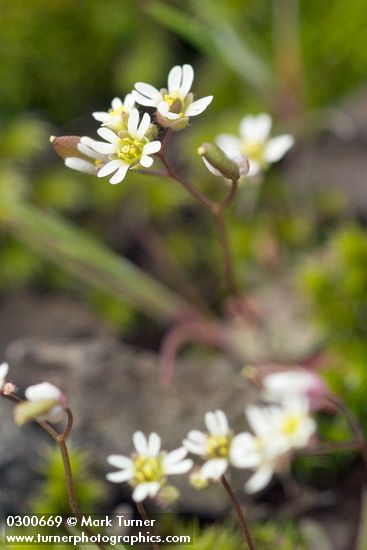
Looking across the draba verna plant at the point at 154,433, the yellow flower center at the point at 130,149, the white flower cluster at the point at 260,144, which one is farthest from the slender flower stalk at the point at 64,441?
the white flower cluster at the point at 260,144

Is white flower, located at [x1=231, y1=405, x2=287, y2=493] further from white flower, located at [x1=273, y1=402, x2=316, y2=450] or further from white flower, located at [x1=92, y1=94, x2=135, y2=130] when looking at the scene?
white flower, located at [x1=92, y1=94, x2=135, y2=130]

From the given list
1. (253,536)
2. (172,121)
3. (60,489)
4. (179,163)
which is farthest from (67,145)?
(179,163)

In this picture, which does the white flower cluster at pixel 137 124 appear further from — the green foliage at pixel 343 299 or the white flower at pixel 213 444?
the green foliage at pixel 343 299

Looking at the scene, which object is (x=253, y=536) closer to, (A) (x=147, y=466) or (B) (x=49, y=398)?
(A) (x=147, y=466)

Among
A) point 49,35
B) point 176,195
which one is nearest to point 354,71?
point 176,195

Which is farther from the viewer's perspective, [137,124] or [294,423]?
[294,423]

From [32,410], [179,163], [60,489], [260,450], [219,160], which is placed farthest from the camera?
[179,163]
